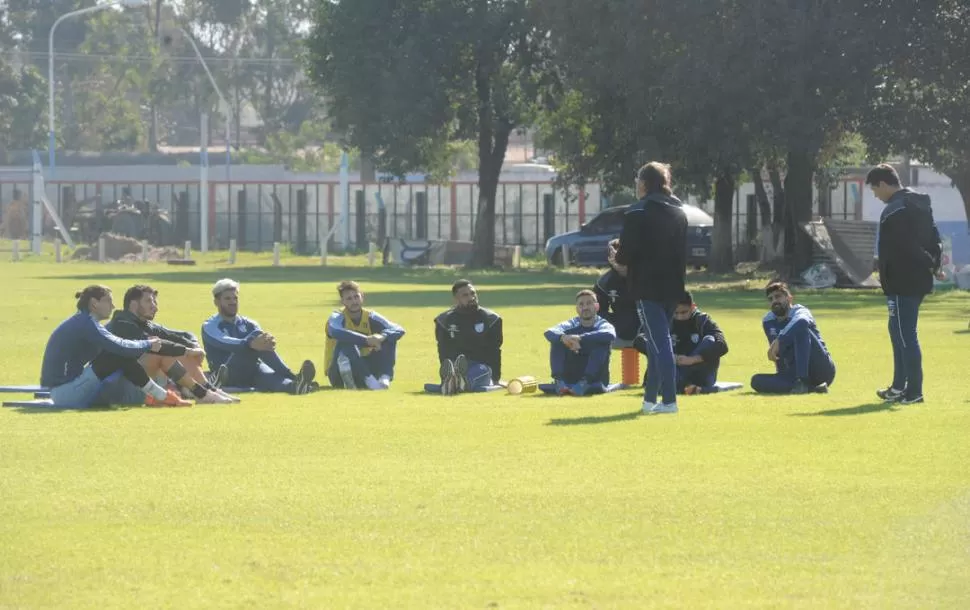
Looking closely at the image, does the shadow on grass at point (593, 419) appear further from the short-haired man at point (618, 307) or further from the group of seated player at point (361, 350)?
the short-haired man at point (618, 307)

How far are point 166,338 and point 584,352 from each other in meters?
3.82

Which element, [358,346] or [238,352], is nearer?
[238,352]

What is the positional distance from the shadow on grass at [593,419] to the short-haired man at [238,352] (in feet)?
13.0

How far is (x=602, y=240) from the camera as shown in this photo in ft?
184

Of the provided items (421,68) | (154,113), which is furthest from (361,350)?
(154,113)

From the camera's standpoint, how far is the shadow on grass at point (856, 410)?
1517 cm

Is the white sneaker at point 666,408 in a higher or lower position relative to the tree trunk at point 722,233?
lower

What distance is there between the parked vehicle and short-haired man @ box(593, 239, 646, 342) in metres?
35.4

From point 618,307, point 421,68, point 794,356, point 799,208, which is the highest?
point 421,68

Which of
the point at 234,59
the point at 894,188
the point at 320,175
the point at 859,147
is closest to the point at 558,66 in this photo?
the point at 859,147

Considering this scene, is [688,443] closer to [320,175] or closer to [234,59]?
[320,175]

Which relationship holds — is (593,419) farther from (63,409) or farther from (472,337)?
(63,409)

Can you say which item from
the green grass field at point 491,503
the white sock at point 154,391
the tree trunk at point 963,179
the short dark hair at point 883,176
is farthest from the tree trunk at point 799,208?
the white sock at point 154,391

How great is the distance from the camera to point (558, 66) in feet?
178
